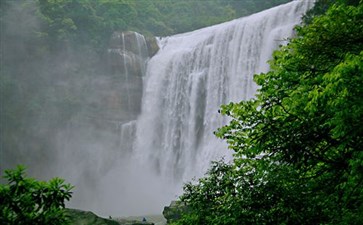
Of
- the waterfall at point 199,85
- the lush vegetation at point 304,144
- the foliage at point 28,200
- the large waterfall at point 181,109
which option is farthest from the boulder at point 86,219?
the foliage at point 28,200

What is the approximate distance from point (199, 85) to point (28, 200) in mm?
30404

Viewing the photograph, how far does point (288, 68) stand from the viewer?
5.92 metres

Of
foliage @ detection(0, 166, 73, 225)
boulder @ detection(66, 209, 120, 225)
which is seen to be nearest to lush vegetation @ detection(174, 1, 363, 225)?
foliage @ detection(0, 166, 73, 225)

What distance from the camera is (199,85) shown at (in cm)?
3375

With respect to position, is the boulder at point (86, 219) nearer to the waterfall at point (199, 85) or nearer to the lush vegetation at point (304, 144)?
the waterfall at point (199, 85)

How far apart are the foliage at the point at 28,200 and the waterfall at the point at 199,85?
24.4 metres

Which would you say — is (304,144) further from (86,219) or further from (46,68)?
(46,68)

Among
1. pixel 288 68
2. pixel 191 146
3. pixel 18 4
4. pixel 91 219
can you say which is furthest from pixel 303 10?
pixel 18 4

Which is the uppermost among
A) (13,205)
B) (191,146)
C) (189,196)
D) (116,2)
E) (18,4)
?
(116,2)

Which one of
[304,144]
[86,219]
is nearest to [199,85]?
[86,219]

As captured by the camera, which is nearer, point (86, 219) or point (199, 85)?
point (86, 219)

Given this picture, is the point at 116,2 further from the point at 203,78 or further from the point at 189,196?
the point at 189,196

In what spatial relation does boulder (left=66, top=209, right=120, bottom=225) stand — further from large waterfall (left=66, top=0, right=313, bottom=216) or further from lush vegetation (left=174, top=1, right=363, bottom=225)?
lush vegetation (left=174, top=1, right=363, bottom=225)

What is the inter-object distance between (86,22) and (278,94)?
3839 cm
